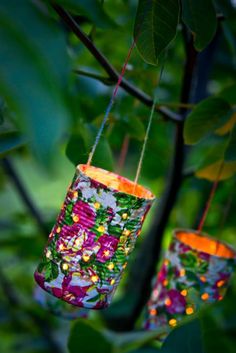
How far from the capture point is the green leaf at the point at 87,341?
68 cm

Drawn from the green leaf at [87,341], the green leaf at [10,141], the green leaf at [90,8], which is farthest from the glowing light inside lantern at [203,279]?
the green leaf at [90,8]

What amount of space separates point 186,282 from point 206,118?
0.83 feet

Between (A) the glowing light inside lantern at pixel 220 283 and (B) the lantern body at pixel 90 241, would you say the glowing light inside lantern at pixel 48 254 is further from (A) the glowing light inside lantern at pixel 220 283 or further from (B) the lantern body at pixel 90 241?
(A) the glowing light inside lantern at pixel 220 283

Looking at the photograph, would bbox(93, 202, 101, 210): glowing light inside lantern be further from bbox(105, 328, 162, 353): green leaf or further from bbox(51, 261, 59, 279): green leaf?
bbox(105, 328, 162, 353): green leaf

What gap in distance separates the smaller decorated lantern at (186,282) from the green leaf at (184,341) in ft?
0.69

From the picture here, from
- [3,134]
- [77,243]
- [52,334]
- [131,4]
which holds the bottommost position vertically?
A: [52,334]

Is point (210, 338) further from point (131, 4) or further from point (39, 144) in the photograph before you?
point (131, 4)

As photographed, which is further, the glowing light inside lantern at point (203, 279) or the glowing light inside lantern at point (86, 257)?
the glowing light inside lantern at point (203, 279)

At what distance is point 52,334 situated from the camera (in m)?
1.42

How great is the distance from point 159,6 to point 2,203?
2358 millimetres

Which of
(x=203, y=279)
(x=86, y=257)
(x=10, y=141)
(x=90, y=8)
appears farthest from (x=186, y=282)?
(x=90, y=8)

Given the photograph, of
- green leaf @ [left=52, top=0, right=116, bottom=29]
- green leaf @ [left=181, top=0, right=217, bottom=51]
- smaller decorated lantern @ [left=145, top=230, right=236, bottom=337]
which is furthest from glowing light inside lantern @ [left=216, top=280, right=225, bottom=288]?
green leaf @ [left=52, top=0, right=116, bottom=29]

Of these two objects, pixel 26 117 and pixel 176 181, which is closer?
pixel 26 117

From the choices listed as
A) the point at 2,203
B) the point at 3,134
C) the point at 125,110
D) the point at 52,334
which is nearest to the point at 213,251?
the point at 125,110
